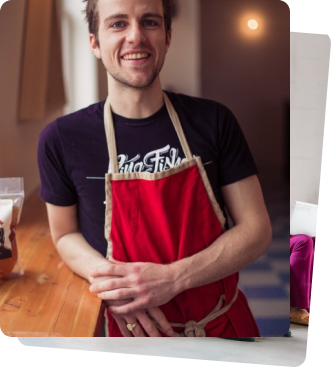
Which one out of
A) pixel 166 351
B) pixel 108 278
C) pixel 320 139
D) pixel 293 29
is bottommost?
pixel 166 351

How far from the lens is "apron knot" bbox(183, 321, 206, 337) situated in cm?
105

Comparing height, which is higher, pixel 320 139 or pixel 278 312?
pixel 320 139

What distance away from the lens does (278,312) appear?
1.08 metres

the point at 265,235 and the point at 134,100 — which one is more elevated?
the point at 134,100

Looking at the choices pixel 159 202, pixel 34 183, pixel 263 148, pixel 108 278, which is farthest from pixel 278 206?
pixel 34 183

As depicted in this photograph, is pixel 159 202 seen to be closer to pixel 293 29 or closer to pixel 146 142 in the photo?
pixel 146 142

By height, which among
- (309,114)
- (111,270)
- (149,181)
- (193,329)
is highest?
(309,114)

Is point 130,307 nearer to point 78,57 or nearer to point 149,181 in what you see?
point 149,181

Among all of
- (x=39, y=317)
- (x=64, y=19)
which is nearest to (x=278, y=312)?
(x=39, y=317)

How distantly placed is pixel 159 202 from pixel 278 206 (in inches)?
8.2

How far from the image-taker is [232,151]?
102cm

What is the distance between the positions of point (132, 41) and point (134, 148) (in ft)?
0.56

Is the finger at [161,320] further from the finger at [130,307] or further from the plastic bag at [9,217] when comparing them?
the plastic bag at [9,217]

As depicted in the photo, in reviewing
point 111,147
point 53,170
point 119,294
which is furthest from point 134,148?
point 119,294
